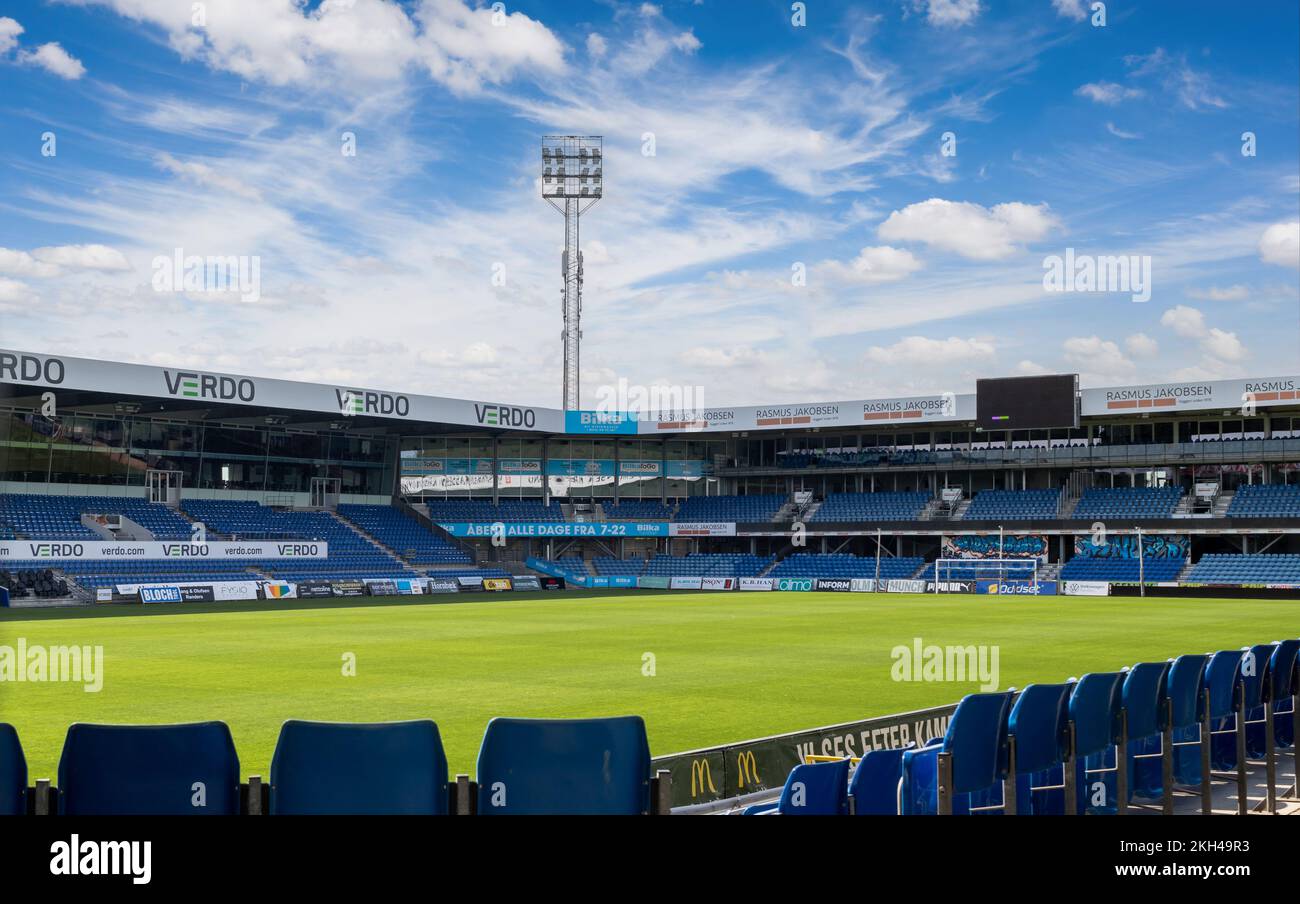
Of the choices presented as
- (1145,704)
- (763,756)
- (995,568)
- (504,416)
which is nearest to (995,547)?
(995,568)

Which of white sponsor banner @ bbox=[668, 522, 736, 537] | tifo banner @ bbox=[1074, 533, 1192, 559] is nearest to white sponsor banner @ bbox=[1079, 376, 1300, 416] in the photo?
tifo banner @ bbox=[1074, 533, 1192, 559]

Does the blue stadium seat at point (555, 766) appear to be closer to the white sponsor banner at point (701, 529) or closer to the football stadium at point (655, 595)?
the football stadium at point (655, 595)

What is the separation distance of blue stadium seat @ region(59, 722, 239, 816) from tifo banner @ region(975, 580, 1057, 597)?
165 feet

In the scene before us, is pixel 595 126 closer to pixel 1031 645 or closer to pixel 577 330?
pixel 577 330

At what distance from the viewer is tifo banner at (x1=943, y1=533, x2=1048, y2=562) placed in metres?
58.7

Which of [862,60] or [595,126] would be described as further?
[595,126]

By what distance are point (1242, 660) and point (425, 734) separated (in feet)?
22.8

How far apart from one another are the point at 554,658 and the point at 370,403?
33168 mm

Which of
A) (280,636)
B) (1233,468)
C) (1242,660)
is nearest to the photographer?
(1242,660)

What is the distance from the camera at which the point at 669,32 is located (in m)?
16.0

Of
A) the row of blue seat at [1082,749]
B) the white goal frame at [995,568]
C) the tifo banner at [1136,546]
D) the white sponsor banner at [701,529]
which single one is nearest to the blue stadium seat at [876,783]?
the row of blue seat at [1082,749]

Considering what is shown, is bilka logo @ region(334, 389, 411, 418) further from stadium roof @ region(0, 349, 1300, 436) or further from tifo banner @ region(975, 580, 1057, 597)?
tifo banner @ region(975, 580, 1057, 597)
